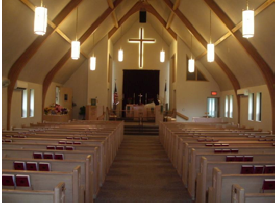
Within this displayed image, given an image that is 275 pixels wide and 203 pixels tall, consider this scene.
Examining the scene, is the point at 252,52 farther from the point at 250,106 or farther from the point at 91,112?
the point at 91,112

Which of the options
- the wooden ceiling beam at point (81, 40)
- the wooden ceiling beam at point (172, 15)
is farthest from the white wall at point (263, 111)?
the wooden ceiling beam at point (81, 40)

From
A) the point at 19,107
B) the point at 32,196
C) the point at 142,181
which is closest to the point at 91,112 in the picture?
the point at 19,107

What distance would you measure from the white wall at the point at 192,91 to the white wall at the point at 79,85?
483cm

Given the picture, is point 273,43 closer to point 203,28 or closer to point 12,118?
point 203,28

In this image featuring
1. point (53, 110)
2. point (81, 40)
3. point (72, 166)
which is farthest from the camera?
point (53, 110)

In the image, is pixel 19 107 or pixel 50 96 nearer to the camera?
pixel 19 107

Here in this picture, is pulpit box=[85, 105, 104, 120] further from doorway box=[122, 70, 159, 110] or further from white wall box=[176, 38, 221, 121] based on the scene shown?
white wall box=[176, 38, 221, 121]

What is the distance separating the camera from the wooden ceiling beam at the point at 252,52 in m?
8.29

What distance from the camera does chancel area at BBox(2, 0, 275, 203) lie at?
322 centimetres

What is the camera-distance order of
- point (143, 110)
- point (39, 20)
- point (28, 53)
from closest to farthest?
point (39, 20) < point (28, 53) < point (143, 110)

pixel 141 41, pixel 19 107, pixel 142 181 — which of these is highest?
pixel 141 41

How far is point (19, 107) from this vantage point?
938cm

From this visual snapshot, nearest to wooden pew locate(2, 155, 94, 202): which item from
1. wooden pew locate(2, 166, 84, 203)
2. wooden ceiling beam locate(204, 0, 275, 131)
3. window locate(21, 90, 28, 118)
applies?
wooden pew locate(2, 166, 84, 203)

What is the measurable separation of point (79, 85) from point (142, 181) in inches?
428
